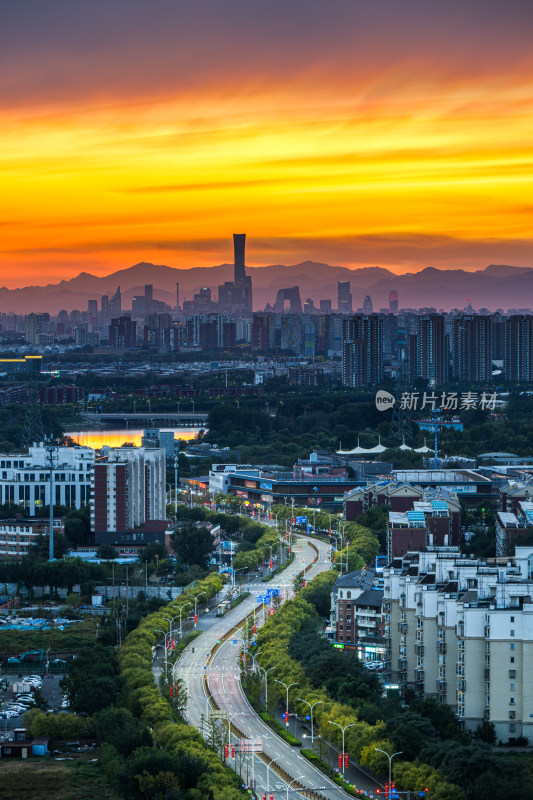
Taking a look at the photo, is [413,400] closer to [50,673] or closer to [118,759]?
[50,673]

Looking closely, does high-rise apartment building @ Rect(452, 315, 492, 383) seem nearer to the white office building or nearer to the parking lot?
the white office building

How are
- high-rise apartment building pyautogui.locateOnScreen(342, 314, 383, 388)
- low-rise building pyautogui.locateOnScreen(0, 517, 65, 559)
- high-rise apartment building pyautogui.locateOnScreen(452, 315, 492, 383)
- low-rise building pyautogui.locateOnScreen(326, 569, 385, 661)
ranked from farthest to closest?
high-rise apartment building pyautogui.locateOnScreen(452, 315, 492, 383) → high-rise apartment building pyautogui.locateOnScreen(342, 314, 383, 388) → low-rise building pyautogui.locateOnScreen(0, 517, 65, 559) → low-rise building pyautogui.locateOnScreen(326, 569, 385, 661)

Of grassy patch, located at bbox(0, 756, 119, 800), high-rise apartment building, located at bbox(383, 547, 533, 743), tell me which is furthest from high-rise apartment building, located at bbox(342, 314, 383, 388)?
grassy patch, located at bbox(0, 756, 119, 800)

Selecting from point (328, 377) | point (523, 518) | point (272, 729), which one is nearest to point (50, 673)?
point (272, 729)

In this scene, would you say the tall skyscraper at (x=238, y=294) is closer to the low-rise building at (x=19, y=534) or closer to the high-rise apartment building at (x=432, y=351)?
the high-rise apartment building at (x=432, y=351)

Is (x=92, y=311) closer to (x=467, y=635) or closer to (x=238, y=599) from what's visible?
(x=238, y=599)

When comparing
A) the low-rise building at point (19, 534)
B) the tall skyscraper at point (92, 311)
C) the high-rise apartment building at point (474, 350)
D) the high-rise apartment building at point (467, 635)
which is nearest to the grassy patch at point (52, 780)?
the high-rise apartment building at point (467, 635)

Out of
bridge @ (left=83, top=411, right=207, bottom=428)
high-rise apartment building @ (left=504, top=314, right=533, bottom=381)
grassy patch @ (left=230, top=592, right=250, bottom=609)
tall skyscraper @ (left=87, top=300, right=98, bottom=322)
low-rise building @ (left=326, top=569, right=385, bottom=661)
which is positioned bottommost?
grassy patch @ (left=230, top=592, right=250, bottom=609)
